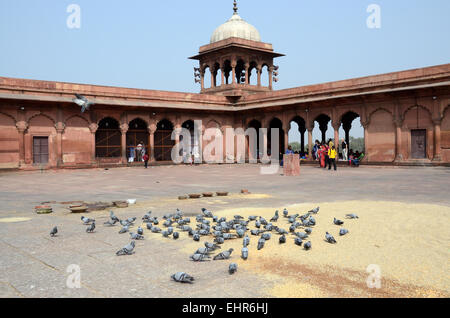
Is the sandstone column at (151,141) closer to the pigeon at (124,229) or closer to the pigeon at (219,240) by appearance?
the pigeon at (124,229)

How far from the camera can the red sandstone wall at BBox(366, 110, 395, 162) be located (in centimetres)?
1892

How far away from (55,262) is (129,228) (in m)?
1.48

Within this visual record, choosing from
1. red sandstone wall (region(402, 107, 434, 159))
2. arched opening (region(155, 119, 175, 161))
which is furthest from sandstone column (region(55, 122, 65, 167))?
red sandstone wall (region(402, 107, 434, 159))

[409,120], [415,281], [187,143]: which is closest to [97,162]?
[187,143]

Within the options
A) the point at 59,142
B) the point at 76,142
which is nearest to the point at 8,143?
the point at 59,142

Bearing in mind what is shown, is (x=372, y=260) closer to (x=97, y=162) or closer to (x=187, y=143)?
(x=97, y=162)

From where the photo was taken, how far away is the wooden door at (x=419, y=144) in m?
17.9

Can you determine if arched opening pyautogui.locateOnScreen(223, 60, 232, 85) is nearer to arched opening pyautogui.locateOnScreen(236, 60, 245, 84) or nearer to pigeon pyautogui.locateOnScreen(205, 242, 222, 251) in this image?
arched opening pyautogui.locateOnScreen(236, 60, 245, 84)

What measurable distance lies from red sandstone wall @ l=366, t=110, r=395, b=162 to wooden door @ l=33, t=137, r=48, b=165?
51.5ft

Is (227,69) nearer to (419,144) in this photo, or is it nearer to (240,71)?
(240,71)

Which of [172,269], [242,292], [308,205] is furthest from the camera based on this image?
[308,205]

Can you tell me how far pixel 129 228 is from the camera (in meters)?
4.83

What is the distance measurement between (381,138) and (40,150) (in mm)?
16398

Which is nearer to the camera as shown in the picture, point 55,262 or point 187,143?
point 55,262
